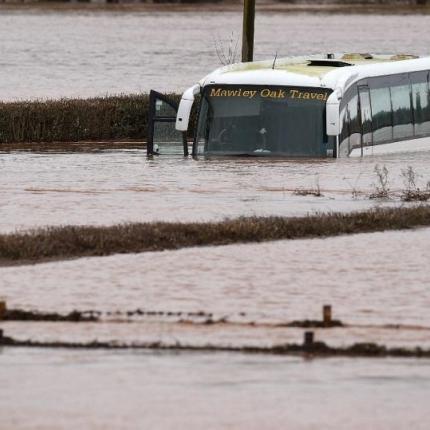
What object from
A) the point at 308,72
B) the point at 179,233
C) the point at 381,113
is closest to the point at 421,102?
the point at 381,113

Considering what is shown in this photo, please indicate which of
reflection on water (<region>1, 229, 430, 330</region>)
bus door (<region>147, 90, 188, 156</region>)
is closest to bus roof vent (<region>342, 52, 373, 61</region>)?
bus door (<region>147, 90, 188, 156</region>)

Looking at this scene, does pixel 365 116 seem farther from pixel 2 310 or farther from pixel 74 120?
pixel 2 310

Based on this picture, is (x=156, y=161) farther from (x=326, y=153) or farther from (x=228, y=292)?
(x=228, y=292)

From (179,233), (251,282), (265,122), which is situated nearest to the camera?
(251,282)

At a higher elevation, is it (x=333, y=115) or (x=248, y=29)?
(x=248, y=29)

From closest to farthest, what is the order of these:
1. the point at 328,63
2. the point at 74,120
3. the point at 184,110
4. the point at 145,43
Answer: the point at 184,110 → the point at 328,63 → the point at 74,120 → the point at 145,43

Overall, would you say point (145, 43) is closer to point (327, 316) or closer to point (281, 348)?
point (327, 316)

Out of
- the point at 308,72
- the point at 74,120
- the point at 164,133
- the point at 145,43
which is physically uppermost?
the point at 308,72

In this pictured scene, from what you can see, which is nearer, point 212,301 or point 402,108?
point 212,301

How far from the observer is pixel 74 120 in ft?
120

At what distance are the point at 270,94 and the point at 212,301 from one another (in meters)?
15.7

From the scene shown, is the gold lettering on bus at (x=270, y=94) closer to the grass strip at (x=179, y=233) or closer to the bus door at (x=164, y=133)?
the bus door at (x=164, y=133)

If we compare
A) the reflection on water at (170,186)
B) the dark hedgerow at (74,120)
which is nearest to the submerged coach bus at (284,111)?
the reflection on water at (170,186)

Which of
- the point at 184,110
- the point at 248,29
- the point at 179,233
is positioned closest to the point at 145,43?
the point at 248,29
